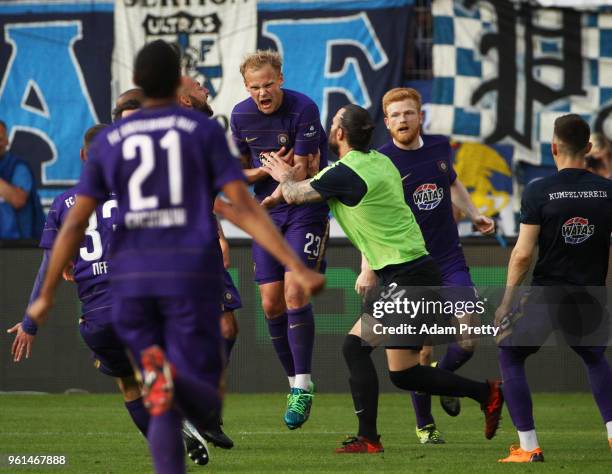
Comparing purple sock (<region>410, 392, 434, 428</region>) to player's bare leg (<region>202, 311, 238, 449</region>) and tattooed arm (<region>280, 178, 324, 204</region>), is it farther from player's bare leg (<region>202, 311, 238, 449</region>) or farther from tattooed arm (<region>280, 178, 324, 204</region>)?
tattooed arm (<region>280, 178, 324, 204</region>)

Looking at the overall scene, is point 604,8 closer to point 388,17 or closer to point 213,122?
point 388,17

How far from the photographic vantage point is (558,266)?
25.6 feet

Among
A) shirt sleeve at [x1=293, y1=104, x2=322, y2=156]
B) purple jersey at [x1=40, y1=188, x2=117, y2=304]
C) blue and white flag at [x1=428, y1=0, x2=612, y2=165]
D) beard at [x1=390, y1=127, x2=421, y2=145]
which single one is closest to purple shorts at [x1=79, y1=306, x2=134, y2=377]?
purple jersey at [x1=40, y1=188, x2=117, y2=304]

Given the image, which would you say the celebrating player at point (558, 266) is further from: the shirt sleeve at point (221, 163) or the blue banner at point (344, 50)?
the blue banner at point (344, 50)

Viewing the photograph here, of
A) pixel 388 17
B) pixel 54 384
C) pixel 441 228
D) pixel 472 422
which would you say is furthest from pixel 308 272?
pixel 388 17

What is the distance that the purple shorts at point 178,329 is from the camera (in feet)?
16.3

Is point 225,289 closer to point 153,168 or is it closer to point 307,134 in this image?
point 307,134

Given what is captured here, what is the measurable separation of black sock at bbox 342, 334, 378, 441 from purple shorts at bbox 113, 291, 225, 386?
3.11 metres

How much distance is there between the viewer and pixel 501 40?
51.0 feet

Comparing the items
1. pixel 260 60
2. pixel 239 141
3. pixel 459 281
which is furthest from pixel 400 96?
pixel 459 281

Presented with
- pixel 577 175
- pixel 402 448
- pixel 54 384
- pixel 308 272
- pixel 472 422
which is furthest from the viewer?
pixel 54 384

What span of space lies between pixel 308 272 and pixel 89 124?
1134 cm

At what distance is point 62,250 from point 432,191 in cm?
489

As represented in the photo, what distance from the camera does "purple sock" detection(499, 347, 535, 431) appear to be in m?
7.76
